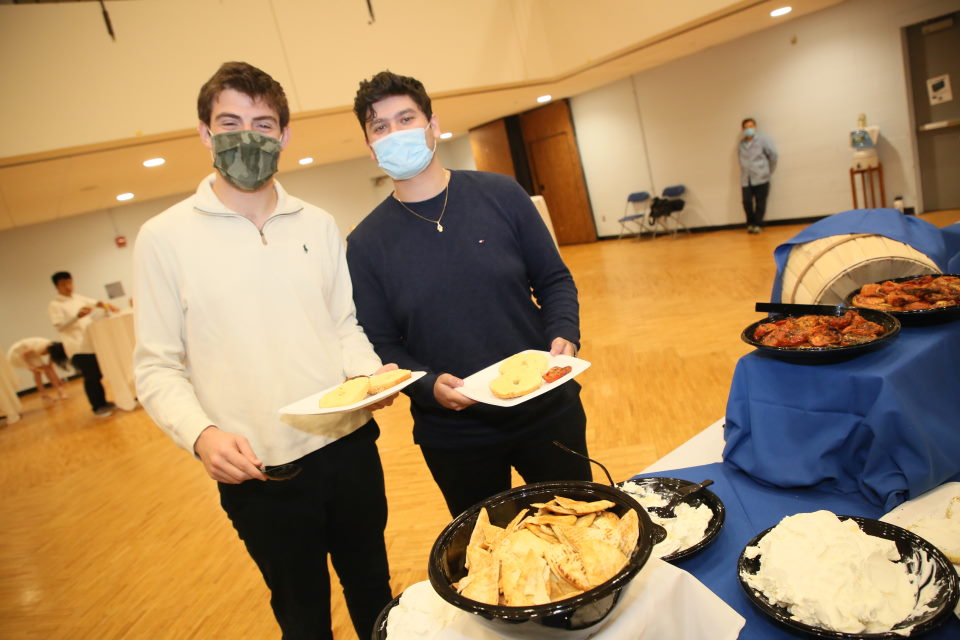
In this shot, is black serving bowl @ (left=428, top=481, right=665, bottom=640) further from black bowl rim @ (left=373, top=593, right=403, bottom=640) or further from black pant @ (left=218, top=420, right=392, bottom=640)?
black pant @ (left=218, top=420, right=392, bottom=640)

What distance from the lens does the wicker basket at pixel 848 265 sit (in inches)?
81.7

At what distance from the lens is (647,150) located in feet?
39.1

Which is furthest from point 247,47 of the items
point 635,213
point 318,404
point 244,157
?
point 635,213

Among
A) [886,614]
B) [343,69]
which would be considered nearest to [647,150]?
[343,69]

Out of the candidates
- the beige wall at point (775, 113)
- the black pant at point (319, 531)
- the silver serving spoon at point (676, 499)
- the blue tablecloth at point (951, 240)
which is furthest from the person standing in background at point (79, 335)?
the beige wall at point (775, 113)

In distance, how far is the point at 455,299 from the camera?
1.68 m

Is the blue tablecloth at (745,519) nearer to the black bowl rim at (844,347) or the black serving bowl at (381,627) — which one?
the black bowl rim at (844,347)

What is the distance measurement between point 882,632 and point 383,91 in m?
1.64

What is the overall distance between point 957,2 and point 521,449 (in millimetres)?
9298

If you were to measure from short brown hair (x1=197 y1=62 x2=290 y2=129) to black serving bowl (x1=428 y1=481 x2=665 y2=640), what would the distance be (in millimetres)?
1201

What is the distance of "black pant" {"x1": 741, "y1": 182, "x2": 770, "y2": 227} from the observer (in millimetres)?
9898

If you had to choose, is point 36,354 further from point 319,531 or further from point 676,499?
point 676,499

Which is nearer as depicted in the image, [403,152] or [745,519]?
[745,519]

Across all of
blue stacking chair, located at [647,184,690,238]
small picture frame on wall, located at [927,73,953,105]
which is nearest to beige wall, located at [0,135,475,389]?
blue stacking chair, located at [647,184,690,238]
